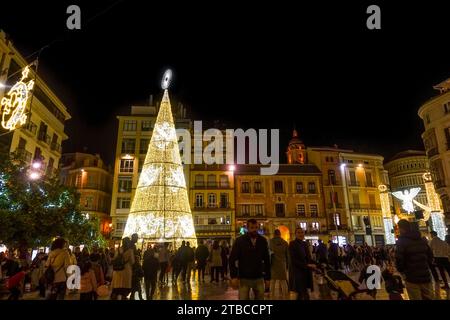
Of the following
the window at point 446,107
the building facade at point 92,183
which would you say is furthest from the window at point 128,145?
the window at point 446,107

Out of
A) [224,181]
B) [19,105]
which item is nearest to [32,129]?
[19,105]

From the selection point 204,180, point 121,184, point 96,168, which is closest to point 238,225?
point 204,180

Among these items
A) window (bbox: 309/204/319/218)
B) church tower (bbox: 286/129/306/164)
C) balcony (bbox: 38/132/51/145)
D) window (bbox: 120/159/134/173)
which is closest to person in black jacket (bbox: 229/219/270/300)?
balcony (bbox: 38/132/51/145)

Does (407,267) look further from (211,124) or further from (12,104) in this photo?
(211,124)

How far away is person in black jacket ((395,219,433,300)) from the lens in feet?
16.9

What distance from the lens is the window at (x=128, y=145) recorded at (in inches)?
1618

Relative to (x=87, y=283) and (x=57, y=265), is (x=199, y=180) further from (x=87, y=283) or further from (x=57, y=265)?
(x=57, y=265)

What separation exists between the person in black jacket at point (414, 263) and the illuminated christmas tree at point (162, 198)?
44.5ft

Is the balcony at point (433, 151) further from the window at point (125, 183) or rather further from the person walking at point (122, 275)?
the window at point (125, 183)

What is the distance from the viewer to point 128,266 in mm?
7504

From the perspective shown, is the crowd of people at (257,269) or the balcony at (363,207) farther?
the balcony at (363,207)

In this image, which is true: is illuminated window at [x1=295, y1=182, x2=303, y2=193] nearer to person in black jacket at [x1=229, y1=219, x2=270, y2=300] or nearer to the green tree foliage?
the green tree foliage

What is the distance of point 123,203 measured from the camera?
129ft
